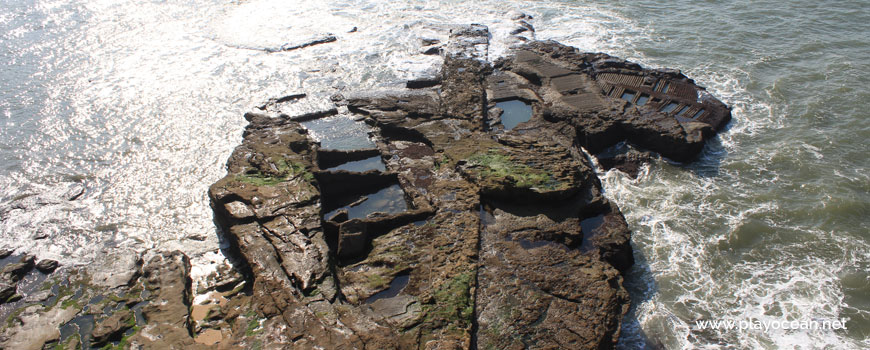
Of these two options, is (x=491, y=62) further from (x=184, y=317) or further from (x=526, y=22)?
(x=184, y=317)

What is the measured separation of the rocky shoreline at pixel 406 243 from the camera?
7195mm

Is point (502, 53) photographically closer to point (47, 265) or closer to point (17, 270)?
point (47, 265)

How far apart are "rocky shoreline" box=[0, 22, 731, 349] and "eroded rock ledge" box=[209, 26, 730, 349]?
0.03 m

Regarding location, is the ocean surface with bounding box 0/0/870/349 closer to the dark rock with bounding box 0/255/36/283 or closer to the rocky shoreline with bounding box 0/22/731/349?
the dark rock with bounding box 0/255/36/283

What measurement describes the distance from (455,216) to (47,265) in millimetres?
7150

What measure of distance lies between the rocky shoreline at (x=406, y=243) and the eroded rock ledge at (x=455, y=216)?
31 mm

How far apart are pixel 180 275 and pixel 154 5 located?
17987 mm

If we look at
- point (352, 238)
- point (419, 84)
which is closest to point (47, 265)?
point (352, 238)

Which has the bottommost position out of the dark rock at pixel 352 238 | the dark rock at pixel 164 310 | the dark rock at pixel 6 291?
the dark rock at pixel 6 291

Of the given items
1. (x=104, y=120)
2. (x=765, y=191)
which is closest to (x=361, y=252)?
(x=765, y=191)

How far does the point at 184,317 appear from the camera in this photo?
781 centimetres

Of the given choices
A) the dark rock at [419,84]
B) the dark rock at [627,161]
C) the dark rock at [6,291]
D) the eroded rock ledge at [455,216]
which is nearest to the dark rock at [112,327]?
the eroded rock ledge at [455,216]

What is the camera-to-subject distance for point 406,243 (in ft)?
29.0

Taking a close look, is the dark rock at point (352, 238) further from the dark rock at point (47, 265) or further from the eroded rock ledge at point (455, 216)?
the dark rock at point (47, 265)
